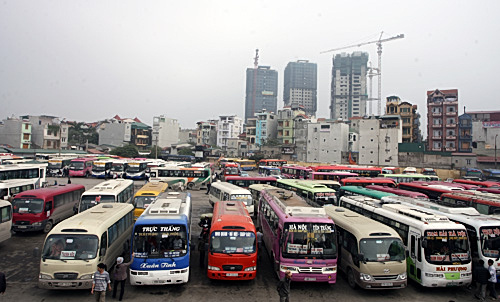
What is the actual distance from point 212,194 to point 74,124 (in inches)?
4027

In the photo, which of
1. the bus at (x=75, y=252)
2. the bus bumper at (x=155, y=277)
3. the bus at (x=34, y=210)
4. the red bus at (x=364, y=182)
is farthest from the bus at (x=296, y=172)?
the bus at (x=75, y=252)

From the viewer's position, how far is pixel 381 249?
1066 centimetres

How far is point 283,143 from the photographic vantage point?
302 ft

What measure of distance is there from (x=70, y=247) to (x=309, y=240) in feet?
24.4

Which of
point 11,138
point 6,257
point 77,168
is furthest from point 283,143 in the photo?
point 6,257

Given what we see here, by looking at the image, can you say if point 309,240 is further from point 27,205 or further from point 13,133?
point 13,133

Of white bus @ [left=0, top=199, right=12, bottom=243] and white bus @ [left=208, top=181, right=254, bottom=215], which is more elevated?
A: white bus @ [left=208, top=181, right=254, bottom=215]

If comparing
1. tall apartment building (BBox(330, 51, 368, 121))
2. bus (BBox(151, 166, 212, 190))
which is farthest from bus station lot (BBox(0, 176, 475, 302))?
tall apartment building (BBox(330, 51, 368, 121))

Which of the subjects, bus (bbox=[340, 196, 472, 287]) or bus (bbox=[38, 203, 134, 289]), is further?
bus (bbox=[340, 196, 472, 287])

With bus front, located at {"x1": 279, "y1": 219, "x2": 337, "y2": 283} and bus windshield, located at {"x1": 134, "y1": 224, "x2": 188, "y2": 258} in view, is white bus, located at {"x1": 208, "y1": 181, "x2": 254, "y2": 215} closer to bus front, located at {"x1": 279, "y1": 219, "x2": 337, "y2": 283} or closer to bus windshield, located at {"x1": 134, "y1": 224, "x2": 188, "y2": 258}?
bus front, located at {"x1": 279, "y1": 219, "x2": 337, "y2": 283}

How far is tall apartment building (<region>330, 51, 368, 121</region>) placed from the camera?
18262 centimetres

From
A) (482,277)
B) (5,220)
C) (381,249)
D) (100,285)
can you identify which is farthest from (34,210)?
(482,277)

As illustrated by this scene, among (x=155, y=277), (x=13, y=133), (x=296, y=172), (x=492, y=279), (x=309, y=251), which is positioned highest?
(x=13, y=133)

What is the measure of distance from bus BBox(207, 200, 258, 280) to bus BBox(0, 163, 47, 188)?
24.1 metres
